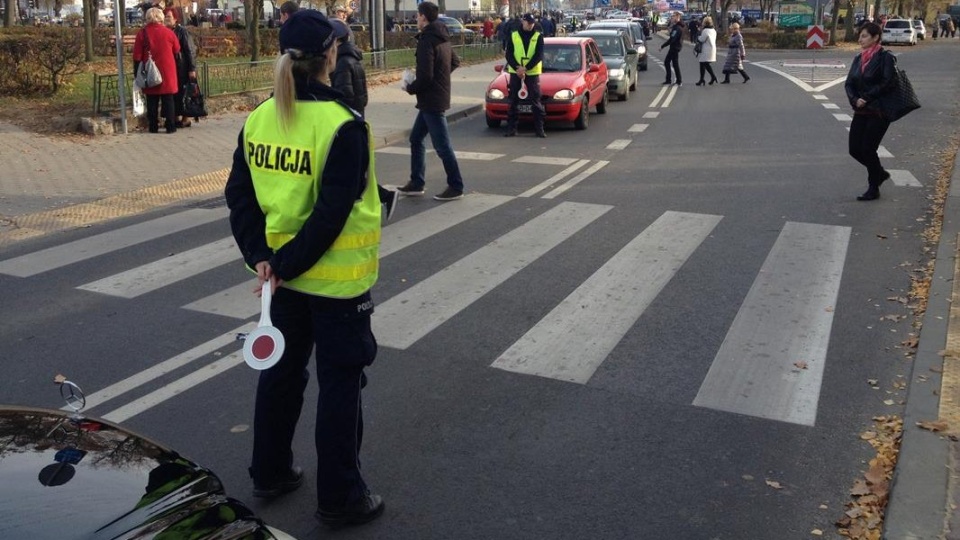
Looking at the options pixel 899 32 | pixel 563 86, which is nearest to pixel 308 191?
pixel 563 86

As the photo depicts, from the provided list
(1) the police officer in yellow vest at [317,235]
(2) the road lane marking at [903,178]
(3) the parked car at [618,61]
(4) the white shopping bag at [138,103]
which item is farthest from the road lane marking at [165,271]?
(3) the parked car at [618,61]

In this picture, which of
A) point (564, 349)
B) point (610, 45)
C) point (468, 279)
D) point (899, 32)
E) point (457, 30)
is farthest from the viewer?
point (899, 32)

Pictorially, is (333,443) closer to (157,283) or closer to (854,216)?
(157,283)

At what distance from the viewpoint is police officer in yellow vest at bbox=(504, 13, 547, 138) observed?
640 inches

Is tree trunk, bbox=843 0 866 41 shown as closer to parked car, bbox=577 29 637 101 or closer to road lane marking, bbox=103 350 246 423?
parked car, bbox=577 29 637 101

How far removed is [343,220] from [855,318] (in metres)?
4.57

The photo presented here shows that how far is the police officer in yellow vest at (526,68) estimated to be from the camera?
16.2m

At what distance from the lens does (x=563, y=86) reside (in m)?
17.4

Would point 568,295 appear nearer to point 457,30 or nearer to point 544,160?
point 544,160

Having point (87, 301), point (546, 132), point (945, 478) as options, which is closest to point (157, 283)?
point (87, 301)

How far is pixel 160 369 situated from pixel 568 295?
9.91 ft

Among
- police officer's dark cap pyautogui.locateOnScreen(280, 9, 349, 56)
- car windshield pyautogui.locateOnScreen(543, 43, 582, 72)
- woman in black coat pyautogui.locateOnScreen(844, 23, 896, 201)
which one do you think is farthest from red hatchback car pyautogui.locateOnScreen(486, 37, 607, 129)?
police officer's dark cap pyautogui.locateOnScreen(280, 9, 349, 56)

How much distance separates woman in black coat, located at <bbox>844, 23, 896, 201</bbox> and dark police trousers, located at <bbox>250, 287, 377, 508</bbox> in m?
8.09

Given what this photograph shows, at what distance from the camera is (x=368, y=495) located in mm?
4246
